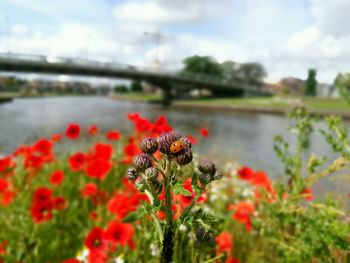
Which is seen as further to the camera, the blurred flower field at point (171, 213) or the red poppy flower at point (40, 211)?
the red poppy flower at point (40, 211)

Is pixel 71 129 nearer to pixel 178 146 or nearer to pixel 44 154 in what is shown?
pixel 44 154

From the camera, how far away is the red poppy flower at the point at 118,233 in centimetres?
187

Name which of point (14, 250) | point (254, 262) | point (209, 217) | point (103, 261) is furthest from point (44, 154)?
point (209, 217)

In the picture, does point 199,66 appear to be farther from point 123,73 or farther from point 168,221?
point 168,221

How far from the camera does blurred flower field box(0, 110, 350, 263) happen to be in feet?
2.95

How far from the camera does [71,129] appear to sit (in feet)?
A: 8.18

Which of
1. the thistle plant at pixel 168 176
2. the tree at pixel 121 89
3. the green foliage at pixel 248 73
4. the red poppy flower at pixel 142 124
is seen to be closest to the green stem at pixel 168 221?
the thistle plant at pixel 168 176

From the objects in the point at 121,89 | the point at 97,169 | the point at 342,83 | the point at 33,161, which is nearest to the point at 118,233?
the point at 97,169

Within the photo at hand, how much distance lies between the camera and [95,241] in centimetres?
187

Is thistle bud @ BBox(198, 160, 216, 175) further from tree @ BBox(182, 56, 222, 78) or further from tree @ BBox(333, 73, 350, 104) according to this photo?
tree @ BBox(182, 56, 222, 78)

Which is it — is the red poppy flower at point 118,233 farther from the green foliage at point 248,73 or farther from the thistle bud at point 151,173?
the green foliage at point 248,73

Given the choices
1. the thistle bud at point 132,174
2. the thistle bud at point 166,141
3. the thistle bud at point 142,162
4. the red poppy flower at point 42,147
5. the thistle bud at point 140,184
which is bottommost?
the red poppy flower at point 42,147

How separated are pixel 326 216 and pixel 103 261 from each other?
3.46ft

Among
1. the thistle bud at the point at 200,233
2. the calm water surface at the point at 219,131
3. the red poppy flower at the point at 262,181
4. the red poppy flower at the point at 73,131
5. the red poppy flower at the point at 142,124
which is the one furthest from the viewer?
the calm water surface at the point at 219,131
